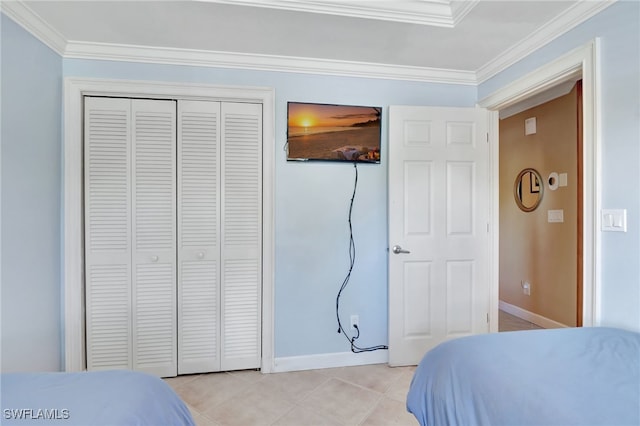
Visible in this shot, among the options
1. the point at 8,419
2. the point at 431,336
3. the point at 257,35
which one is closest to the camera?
the point at 8,419

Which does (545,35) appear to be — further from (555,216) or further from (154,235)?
(154,235)

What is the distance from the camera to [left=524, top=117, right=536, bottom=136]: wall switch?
3504 mm

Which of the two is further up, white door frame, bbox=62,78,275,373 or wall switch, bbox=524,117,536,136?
wall switch, bbox=524,117,536,136

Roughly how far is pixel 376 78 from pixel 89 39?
2015 mm

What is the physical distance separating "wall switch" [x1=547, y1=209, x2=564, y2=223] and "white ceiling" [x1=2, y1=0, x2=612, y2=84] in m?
1.68

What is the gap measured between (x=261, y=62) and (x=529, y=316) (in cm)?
372

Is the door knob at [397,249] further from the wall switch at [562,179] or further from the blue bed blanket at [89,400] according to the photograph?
the wall switch at [562,179]

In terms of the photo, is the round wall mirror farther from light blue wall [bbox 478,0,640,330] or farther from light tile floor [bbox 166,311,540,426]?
light tile floor [bbox 166,311,540,426]

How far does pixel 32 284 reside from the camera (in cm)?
189

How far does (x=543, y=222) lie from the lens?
3.36m

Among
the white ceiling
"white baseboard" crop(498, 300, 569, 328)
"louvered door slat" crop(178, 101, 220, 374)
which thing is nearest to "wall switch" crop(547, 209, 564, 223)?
"white baseboard" crop(498, 300, 569, 328)

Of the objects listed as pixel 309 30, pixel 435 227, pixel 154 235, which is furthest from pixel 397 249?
pixel 154 235

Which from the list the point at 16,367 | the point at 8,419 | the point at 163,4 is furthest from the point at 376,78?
the point at 16,367

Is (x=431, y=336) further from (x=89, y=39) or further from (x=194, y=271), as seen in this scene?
(x=89, y=39)
